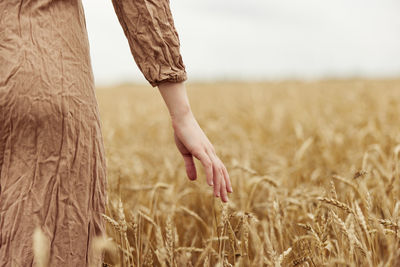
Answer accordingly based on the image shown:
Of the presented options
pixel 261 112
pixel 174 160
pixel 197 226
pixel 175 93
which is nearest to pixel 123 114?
pixel 261 112

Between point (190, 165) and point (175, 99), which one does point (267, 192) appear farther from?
point (175, 99)

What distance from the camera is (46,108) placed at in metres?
0.97

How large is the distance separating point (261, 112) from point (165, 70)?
350cm

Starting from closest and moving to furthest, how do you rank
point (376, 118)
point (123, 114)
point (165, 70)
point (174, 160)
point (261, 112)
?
1. point (165, 70)
2. point (174, 160)
3. point (376, 118)
4. point (261, 112)
5. point (123, 114)

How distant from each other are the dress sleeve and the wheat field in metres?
0.30

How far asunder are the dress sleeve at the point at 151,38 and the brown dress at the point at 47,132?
0.35ft

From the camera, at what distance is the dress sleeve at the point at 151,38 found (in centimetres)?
110

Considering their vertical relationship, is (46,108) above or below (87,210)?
above

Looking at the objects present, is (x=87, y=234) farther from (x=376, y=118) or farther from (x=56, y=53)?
(x=376, y=118)

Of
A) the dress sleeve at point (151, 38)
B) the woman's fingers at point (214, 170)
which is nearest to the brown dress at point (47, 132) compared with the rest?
the dress sleeve at point (151, 38)

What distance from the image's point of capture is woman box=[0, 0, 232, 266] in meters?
0.97

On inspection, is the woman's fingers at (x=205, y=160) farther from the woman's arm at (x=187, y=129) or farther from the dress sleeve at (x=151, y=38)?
the dress sleeve at (x=151, y=38)

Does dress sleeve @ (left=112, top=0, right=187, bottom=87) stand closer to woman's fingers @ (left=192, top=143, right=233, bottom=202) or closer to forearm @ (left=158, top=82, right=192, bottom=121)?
forearm @ (left=158, top=82, right=192, bottom=121)

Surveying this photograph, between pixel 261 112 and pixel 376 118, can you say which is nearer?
pixel 376 118
